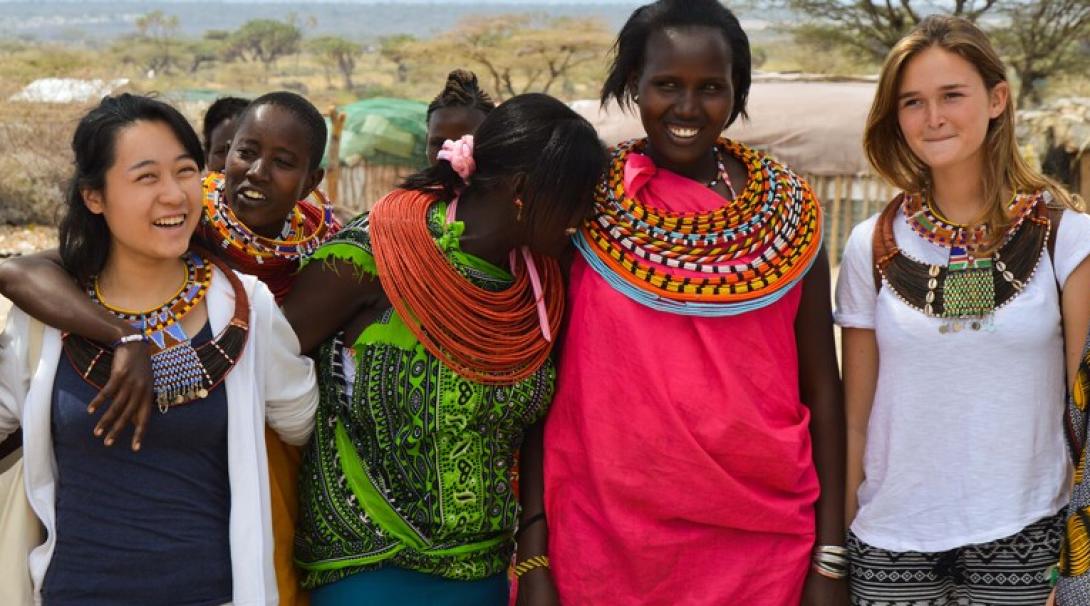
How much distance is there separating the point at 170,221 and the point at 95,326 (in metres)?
0.24

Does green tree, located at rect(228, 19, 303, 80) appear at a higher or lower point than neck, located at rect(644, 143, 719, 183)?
higher

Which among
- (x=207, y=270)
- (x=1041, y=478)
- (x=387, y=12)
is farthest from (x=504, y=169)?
(x=387, y=12)

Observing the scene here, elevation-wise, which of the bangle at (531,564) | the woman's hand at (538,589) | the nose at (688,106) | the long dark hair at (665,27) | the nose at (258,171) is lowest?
the woman's hand at (538,589)

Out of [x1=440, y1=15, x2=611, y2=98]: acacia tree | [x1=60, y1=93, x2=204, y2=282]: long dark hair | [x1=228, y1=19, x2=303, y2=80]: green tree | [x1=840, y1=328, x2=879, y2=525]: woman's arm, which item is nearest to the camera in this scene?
[x1=60, y1=93, x2=204, y2=282]: long dark hair

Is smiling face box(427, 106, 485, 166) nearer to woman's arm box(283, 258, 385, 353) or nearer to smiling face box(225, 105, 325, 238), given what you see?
smiling face box(225, 105, 325, 238)

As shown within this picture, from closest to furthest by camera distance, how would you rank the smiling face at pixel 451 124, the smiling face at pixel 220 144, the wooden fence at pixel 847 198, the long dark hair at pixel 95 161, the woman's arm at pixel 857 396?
the long dark hair at pixel 95 161, the woman's arm at pixel 857 396, the smiling face at pixel 220 144, the smiling face at pixel 451 124, the wooden fence at pixel 847 198

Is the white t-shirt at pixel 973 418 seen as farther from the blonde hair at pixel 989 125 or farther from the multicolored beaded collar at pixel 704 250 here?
the multicolored beaded collar at pixel 704 250

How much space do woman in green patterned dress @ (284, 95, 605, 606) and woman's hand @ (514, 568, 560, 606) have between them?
0.09 metres

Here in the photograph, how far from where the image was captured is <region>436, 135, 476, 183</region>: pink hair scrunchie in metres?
2.51

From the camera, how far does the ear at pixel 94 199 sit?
2264 mm

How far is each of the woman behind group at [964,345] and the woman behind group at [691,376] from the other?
12cm

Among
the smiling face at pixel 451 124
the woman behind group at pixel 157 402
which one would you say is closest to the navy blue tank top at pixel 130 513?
the woman behind group at pixel 157 402

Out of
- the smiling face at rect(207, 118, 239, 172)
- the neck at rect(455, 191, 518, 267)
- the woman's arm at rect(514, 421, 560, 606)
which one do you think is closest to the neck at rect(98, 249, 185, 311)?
the neck at rect(455, 191, 518, 267)

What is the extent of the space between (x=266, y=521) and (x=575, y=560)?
0.67 metres
